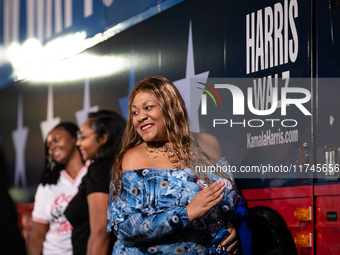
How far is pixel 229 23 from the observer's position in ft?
9.40

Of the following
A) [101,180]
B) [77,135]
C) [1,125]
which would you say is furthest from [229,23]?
[1,125]

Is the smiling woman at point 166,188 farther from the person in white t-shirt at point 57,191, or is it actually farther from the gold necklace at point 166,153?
the person in white t-shirt at point 57,191

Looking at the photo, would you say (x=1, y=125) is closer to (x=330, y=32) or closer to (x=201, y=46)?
(x=201, y=46)

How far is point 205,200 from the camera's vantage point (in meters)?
2.34

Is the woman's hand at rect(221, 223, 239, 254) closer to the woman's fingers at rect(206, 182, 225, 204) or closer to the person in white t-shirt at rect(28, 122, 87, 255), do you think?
the woman's fingers at rect(206, 182, 225, 204)

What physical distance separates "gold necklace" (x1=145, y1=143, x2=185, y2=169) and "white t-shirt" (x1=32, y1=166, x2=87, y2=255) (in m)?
1.67

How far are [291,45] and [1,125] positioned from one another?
4171 mm

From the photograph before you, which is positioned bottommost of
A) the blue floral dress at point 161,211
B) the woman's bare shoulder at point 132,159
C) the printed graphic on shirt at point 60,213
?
the printed graphic on shirt at point 60,213

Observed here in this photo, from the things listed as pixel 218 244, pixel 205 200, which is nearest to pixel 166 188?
pixel 205 200

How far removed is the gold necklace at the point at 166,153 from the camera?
2.62 m

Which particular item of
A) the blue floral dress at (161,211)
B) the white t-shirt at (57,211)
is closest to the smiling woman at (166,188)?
the blue floral dress at (161,211)

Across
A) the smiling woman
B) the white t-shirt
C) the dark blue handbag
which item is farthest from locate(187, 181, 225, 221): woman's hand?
the white t-shirt

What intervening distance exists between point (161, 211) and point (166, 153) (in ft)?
1.19

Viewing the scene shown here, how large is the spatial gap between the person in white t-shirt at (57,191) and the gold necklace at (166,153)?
167 centimetres
